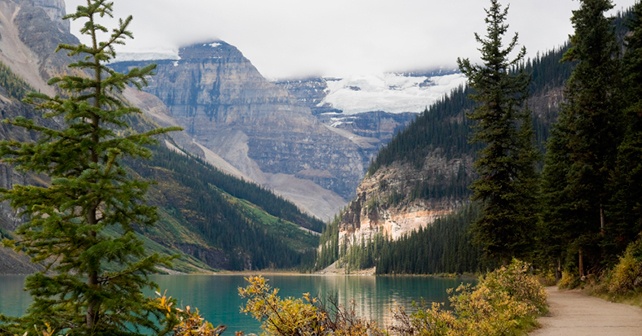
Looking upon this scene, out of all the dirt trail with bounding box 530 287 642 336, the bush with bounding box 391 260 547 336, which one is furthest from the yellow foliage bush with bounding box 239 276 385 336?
the dirt trail with bounding box 530 287 642 336

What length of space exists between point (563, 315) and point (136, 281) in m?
20.4

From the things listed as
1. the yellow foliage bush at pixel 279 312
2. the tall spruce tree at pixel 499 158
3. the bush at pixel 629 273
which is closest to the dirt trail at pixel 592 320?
the bush at pixel 629 273

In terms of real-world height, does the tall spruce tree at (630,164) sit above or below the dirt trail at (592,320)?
above

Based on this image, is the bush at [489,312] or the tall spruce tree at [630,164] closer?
the bush at [489,312]

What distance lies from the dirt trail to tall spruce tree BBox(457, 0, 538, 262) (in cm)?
740

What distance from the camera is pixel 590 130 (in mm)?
42125

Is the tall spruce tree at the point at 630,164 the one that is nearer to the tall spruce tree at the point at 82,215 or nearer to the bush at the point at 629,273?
the bush at the point at 629,273

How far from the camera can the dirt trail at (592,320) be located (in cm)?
2114

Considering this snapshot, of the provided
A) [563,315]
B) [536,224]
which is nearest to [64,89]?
[563,315]

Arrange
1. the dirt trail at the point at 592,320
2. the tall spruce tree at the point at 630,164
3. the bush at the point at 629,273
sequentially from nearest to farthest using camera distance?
1. the dirt trail at the point at 592,320
2. the bush at the point at 629,273
3. the tall spruce tree at the point at 630,164

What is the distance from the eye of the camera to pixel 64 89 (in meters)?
15.4

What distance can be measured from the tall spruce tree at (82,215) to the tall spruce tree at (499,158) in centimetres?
2805

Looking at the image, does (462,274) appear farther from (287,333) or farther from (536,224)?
(287,333)

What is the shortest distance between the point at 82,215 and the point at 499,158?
2924 cm
